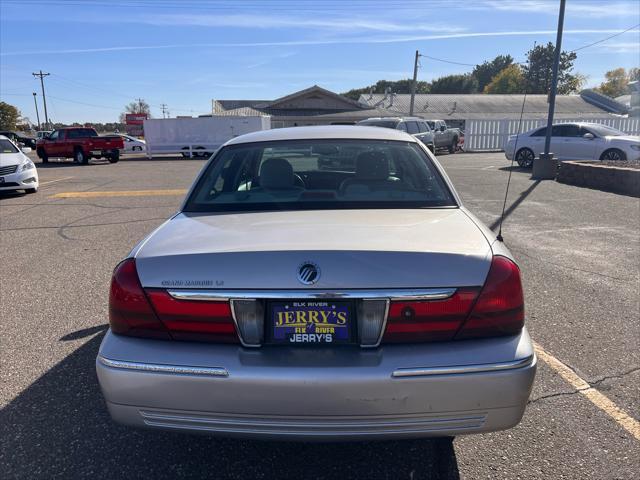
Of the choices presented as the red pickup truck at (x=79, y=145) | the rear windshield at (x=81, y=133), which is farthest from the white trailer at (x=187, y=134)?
the rear windshield at (x=81, y=133)

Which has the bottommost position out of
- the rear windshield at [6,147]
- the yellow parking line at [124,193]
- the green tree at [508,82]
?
the yellow parking line at [124,193]

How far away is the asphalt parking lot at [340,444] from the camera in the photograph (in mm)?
2549

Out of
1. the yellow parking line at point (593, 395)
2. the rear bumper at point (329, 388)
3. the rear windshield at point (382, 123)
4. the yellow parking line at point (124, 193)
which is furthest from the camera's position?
the rear windshield at point (382, 123)

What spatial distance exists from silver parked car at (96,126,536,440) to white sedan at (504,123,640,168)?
48.9 feet

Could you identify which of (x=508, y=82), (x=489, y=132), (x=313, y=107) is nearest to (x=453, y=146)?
(x=489, y=132)

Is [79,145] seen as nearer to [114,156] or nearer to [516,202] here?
[114,156]

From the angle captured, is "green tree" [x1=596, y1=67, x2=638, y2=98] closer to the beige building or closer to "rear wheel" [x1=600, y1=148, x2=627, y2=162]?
the beige building

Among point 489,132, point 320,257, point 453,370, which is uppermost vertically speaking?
point 489,132

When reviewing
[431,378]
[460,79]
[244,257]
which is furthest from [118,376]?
[460,79]

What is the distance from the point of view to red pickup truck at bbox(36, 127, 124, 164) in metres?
25.0

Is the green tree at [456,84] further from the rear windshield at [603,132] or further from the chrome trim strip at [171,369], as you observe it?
the chrome trim strip at [171,369]

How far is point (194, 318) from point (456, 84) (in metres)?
108

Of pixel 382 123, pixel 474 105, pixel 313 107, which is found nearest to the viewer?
pixel 382 123

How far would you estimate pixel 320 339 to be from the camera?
210cm
